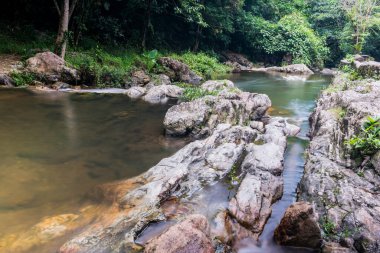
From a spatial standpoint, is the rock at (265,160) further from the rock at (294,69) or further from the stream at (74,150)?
the rock at (294,69)

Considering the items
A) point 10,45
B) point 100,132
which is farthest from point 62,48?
point 100,132

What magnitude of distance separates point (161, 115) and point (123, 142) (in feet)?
10.3

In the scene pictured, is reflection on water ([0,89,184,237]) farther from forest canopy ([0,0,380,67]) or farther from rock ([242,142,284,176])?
forest canopy ([0,0,380,67])

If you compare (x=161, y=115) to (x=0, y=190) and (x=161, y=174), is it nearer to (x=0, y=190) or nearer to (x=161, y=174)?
(x=161, y=174)

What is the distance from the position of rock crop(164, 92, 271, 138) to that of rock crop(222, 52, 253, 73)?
667 inches

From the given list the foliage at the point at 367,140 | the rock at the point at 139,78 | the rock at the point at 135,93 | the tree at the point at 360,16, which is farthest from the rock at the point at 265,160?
the tree at the point at 360,16

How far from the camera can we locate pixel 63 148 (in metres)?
7.46

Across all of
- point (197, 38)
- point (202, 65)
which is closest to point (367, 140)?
point (202, 65)

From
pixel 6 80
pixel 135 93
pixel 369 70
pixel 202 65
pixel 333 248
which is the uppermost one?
pixel 369 70

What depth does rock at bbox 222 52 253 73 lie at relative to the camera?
27.8 meters

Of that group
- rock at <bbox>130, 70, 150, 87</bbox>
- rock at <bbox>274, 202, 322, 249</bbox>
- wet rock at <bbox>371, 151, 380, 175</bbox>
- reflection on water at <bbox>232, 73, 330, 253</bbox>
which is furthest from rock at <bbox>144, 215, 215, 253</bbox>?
rock at <bbox>130, 70, 150, 87</bbox>

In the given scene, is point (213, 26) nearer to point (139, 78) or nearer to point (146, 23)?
point (146, 23)

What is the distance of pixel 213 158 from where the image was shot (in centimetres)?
645

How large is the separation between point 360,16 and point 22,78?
28089 mm
